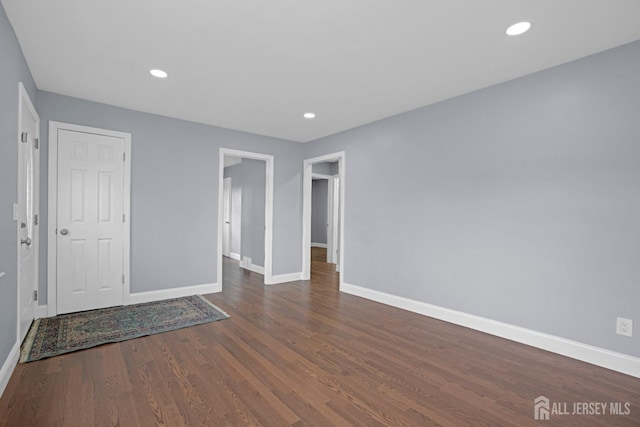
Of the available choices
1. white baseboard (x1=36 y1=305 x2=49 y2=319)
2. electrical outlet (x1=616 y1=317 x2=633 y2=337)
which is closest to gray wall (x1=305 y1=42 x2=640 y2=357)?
electrical outlet (x1=616 y1=317 x2=633 y2=337)

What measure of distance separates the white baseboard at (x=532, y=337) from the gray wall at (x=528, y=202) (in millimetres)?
62

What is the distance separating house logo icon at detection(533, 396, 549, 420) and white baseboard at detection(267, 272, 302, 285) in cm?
399

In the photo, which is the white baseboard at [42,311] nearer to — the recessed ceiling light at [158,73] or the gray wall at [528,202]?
the recessed ceiling light at [158,73]

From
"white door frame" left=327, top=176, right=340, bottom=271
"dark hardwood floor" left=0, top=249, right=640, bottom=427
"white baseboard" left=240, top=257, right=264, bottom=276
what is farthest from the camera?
"white door frame" left=327, top=176, right=340, bottom=271

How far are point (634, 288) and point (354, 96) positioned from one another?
308 cm

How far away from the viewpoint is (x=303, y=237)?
571 centimetres

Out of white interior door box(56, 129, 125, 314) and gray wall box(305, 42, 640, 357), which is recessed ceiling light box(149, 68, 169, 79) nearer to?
white interior door box(56, 129, 125, 314)

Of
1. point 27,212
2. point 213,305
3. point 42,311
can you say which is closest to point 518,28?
point 213,305

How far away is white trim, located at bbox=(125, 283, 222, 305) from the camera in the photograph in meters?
4.01

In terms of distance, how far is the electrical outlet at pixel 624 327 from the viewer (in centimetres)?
237

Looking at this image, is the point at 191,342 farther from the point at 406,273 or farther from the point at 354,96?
the point at 354,96

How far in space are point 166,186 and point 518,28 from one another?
4.28 meters

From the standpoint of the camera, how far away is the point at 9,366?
7.16 ft

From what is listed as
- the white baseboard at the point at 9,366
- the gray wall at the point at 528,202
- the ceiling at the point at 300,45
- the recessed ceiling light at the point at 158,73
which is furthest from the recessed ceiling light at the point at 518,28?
the white baseboard at the point at 9,366
